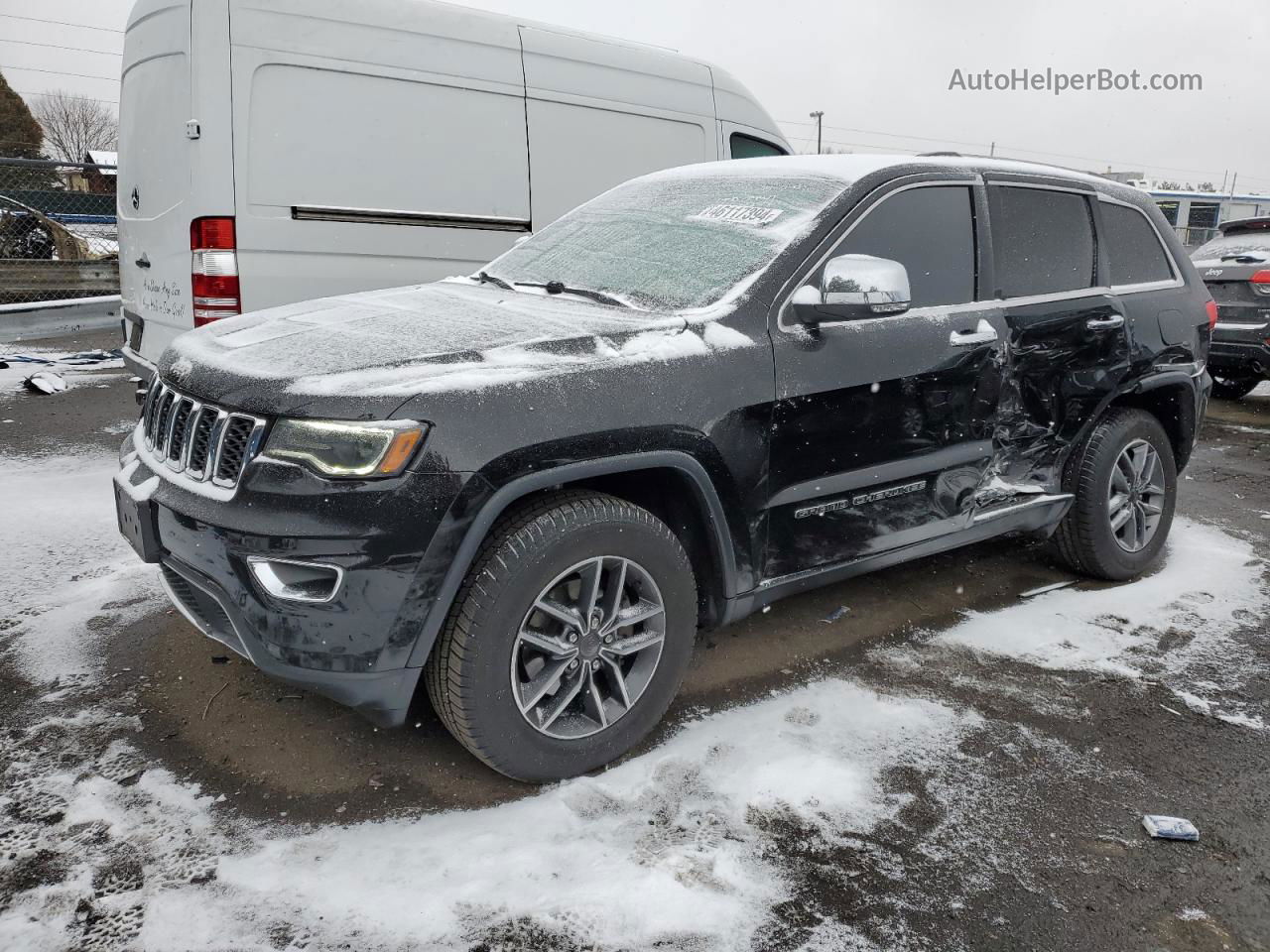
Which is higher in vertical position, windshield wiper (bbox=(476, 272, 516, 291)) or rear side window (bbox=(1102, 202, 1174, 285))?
rear side window (bbox=(1102, 202, 1174, 285))

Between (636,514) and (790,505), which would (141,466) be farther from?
(790,505)

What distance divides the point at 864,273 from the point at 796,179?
643mm

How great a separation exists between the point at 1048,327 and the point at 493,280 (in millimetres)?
2121

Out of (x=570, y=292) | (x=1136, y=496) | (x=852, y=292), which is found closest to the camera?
(x=852, y=292)

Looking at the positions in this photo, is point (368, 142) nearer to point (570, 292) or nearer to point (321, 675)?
point (570, 292)

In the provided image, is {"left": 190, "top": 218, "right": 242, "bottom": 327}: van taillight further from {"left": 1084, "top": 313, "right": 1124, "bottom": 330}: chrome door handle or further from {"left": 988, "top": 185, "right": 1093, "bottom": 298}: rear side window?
{"left": 1084, "top": 313, "right": 1124, "bottom": 330}: chrome door handle

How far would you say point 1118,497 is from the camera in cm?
400

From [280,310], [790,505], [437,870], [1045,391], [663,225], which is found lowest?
[437,870]

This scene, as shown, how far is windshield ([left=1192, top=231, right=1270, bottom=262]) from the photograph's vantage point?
27.5ft

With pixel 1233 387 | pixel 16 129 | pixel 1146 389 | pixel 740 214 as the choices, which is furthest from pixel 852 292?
pixel 16 129

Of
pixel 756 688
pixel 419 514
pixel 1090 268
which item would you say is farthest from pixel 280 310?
pixel 1090 268

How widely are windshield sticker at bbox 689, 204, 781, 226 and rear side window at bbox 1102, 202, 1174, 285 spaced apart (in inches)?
69.0

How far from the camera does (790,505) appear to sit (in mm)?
2830

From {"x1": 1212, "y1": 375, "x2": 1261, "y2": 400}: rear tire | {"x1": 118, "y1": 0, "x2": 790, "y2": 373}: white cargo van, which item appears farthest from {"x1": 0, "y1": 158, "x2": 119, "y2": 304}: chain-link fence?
{"x1": 1212, "y1": 375, "x2": 1261, "y2": 400}: rear tire
